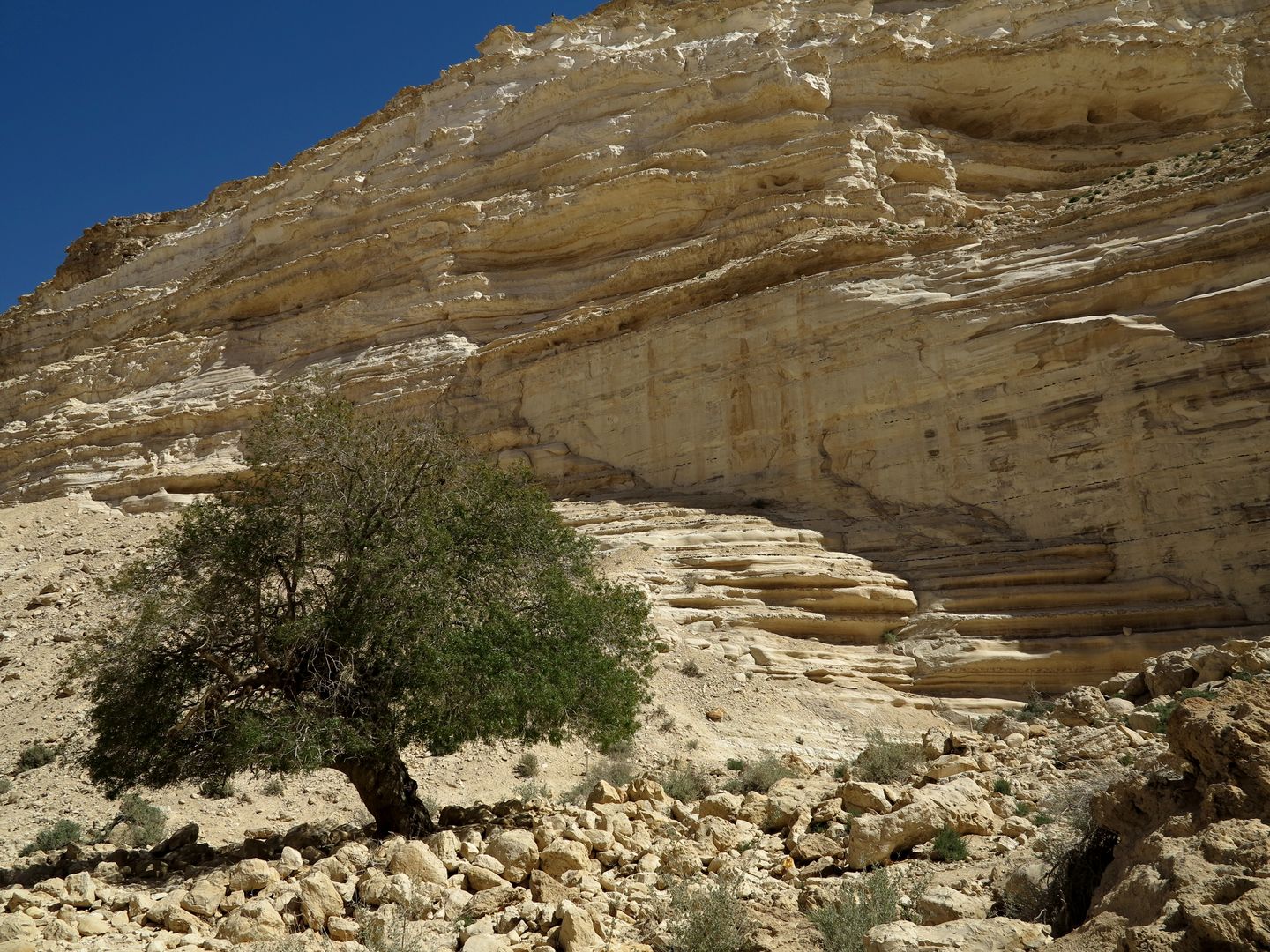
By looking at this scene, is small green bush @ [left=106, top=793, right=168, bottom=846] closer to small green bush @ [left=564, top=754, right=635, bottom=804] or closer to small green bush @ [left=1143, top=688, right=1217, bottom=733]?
small green bush @ [left=564, top=754, right=635, bottom=804]

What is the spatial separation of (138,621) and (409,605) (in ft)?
8.24

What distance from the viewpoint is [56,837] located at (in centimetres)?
1058

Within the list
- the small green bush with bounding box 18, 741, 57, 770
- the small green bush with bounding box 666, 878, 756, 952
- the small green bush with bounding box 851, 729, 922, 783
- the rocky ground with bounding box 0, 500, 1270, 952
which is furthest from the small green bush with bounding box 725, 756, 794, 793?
the small green bush with bounding box 18, 741, 57, 770

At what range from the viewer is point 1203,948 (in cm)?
389

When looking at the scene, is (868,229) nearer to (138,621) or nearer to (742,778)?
(742,778)

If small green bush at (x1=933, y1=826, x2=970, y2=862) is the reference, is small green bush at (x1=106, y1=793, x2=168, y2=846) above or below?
below

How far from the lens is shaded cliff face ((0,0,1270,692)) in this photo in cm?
1708

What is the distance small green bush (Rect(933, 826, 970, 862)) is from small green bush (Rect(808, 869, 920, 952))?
73 cm

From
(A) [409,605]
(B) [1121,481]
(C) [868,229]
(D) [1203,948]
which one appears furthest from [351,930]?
(C) [868,229]

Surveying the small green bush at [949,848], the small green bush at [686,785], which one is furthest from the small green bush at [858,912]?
the small green bush at [686,785]

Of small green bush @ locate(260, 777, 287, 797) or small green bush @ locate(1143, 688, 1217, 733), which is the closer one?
small green bush @ locate(1143, 688, 1217, 733)

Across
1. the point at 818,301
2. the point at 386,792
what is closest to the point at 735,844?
the point at 386,792

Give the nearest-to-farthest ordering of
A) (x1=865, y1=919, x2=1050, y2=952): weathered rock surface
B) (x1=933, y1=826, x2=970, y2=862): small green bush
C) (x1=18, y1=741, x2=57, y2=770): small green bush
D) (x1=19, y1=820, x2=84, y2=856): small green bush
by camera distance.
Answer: (x1=865, y1=919, x2=1050, y2=952): weathered rock surface, (x1=933, y1=826, x2=970, y2=862): small green bush, (x1=19, y1=820, x2=84, y2=856): small green bush, (x1=18, y1=741, x2=57, y2=770): small green bush

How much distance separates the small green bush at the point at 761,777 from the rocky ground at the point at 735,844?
34 millimetres
